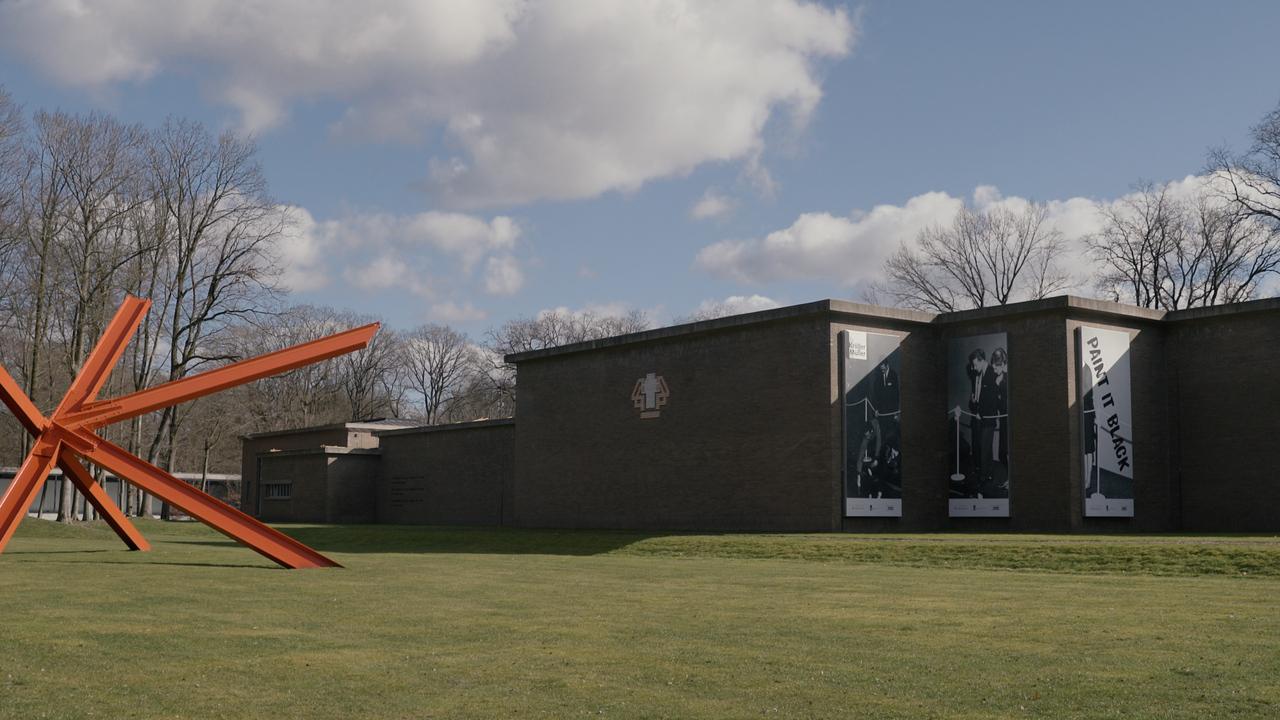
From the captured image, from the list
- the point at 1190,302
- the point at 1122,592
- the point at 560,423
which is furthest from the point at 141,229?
the point at 1190,302

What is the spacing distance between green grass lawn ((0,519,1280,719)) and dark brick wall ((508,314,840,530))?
14.3 meters

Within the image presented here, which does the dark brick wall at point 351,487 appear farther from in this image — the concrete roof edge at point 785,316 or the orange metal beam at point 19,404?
the orange metal beam at point 19,404

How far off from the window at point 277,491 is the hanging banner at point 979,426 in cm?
3767

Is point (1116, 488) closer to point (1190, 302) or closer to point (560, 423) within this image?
point (560, 423)

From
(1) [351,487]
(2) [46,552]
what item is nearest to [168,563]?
(2) [46,552]

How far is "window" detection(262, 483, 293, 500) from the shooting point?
64.0m

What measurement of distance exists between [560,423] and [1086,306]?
66.8ft

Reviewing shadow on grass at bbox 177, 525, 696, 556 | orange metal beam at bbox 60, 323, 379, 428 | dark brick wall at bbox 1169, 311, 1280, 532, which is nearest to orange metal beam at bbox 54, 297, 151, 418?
orange metal beam at bbox 60, 323, 379, 428

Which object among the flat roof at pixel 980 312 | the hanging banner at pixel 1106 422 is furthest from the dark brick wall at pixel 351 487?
the hanging banner at pixel 1106 422

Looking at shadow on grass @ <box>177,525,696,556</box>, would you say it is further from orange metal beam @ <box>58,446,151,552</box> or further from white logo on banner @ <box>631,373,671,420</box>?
orange metal beam @ <box>58,446,151,552</box>

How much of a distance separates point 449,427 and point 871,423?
81.9 ft

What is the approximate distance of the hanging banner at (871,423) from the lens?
36647 mm

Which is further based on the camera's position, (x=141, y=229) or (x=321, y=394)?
(x=321, y=394)

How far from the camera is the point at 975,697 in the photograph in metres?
8.52
